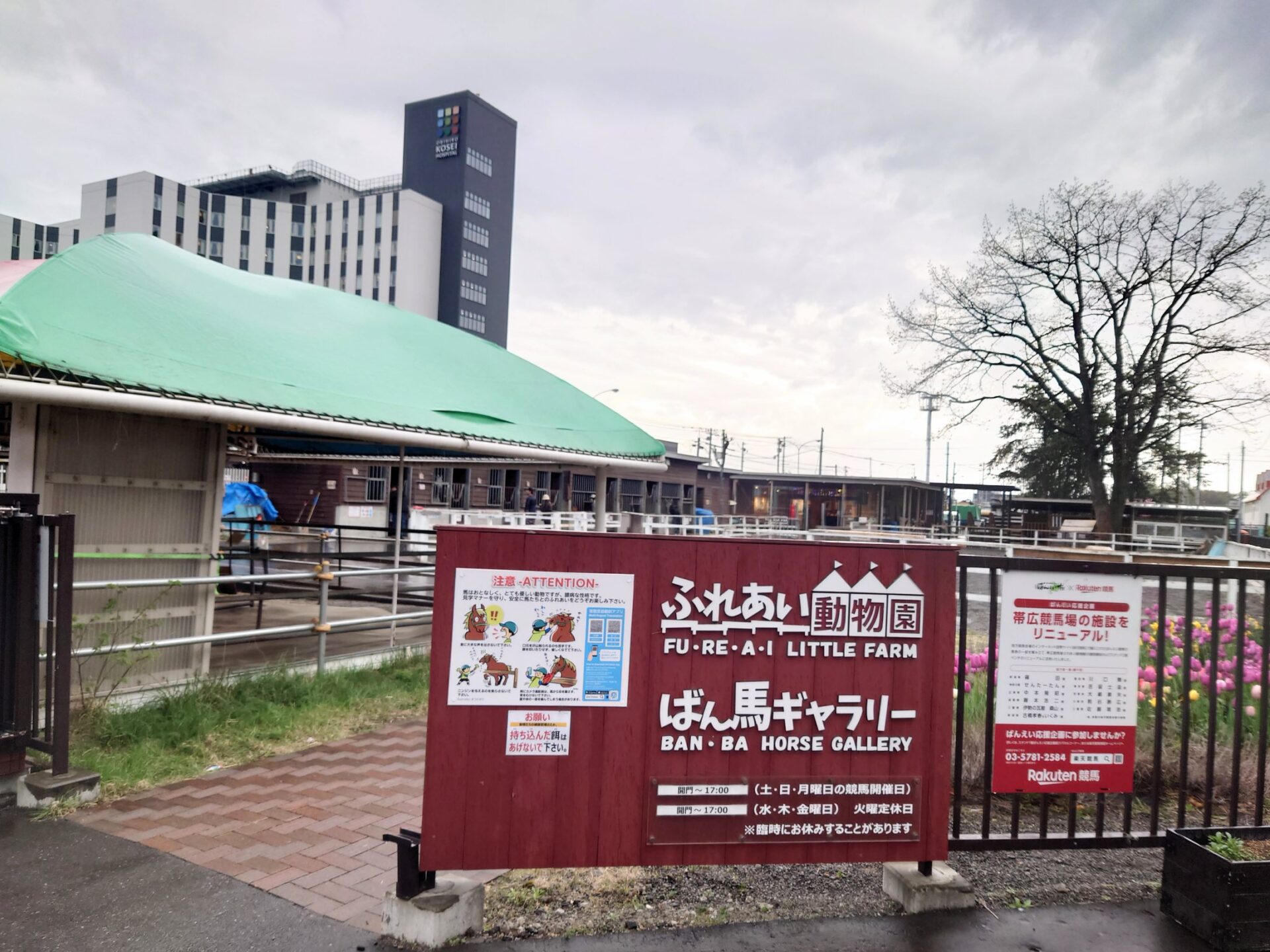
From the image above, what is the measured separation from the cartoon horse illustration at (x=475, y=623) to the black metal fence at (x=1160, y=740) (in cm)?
205

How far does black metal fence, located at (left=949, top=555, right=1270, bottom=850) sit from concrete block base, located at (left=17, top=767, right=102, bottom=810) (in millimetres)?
4309

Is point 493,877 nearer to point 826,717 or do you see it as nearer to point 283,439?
point 826,717

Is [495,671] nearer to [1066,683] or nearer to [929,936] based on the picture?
[929,936]

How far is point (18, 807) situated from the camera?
4.46 m

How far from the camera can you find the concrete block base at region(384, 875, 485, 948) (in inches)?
127

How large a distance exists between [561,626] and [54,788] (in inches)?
120

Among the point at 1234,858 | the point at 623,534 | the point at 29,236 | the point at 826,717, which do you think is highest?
the point at 29,236

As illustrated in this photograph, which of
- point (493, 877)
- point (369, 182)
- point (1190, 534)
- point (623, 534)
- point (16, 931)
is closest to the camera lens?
point (16, 931)

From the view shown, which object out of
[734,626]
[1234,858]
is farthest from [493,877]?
[1234,858]

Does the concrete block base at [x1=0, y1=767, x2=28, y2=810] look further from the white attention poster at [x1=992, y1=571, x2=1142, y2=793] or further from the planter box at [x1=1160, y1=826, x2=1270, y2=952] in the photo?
the planter box at [x1=1160, y1=826, x2=1270, y2=952]

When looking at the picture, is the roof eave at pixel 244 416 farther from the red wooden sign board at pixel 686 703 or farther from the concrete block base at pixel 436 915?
the concrete block base at pixel 436 915

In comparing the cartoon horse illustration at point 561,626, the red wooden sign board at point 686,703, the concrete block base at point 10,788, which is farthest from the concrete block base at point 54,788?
the cartoon horse illustration at point 561,626

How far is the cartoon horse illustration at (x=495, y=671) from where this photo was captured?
3.33 metres

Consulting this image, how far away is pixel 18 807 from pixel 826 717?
4.15m
